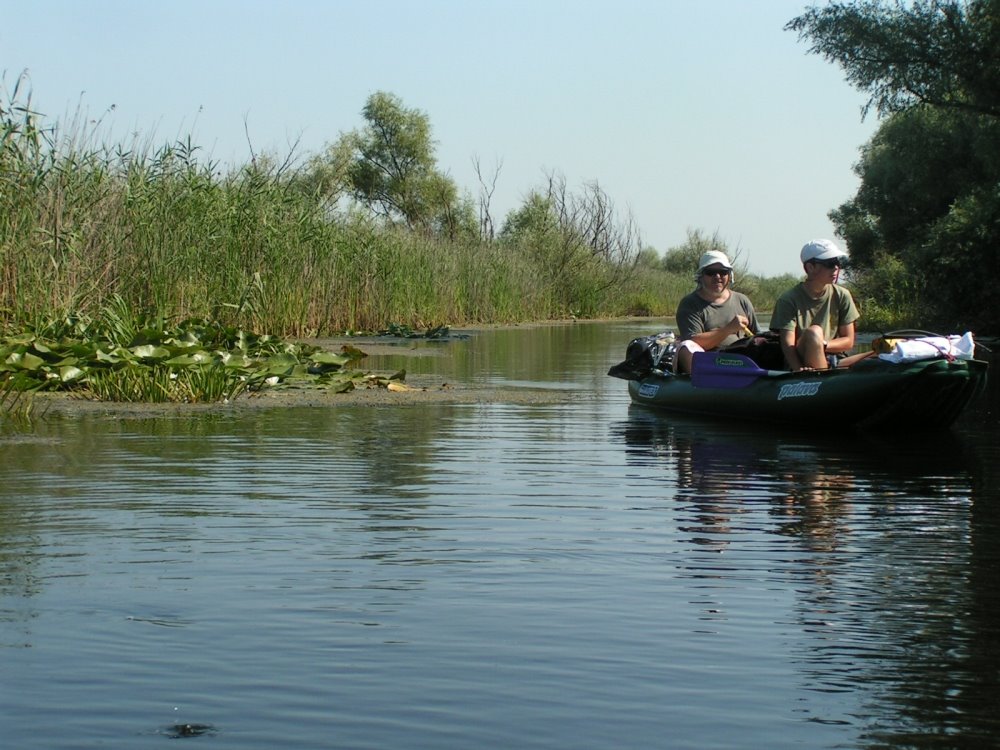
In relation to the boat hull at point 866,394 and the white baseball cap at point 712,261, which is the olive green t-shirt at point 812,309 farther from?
the white baseball cap at point 712,261

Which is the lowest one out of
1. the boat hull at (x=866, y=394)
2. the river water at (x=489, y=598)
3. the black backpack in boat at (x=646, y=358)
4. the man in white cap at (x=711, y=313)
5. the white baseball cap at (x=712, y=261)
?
the river water at (x=489, y=598)

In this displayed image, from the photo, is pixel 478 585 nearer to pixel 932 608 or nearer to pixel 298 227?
pixel 932 608

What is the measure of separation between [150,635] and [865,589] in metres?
2.17

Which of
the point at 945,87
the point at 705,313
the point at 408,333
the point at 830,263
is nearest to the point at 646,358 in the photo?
the point at 705,313

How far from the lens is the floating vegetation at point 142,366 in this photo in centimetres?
1060

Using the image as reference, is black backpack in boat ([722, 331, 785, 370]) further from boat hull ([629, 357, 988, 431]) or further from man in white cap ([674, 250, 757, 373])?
boat hull ([629, 357, 988, 431])

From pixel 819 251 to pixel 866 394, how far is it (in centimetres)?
100

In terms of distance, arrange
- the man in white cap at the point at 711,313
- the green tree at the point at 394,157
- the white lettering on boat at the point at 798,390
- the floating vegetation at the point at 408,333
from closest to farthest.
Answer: the white lettering on boat at the point at 798,390
the man in white cap at the point at 711,313
the floating vegetation at the point at 408,333
the green tree at the point at 394,157

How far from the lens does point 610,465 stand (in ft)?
26.0

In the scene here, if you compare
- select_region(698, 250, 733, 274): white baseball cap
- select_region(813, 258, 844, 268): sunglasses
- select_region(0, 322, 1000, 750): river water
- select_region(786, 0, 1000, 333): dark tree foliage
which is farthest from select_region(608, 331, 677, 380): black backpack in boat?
select_region(786, 0, 1000, 333): dark tree foliage

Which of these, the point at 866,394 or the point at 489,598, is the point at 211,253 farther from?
the point at 489,598

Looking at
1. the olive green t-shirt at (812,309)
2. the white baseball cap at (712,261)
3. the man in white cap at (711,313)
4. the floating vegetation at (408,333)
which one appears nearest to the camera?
the olive green t-shirt at (812,309)

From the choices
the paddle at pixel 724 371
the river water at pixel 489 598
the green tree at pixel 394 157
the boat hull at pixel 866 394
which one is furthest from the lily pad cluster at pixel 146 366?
the green tree at pixel 394 157

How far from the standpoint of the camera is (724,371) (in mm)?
10477
